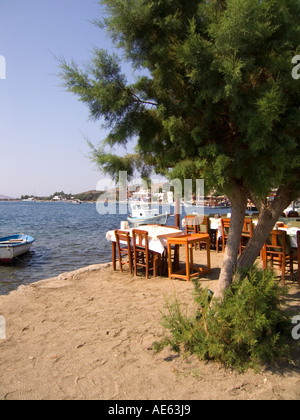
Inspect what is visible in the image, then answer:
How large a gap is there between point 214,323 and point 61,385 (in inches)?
63.5

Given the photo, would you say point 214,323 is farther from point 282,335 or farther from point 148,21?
point 148,21

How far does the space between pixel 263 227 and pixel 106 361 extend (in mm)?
2372

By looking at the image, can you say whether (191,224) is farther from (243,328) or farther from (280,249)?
(243,328)

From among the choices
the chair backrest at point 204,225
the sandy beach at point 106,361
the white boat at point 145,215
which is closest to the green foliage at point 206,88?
the sandy beach at point 106,361

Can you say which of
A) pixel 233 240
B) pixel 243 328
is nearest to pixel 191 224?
pixel 233 240

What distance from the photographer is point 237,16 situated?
2779mm

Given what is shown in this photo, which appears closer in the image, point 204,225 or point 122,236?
point 122,236

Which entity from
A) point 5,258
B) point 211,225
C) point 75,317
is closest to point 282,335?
point 75,317

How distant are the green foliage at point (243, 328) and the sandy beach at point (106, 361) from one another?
133 mm

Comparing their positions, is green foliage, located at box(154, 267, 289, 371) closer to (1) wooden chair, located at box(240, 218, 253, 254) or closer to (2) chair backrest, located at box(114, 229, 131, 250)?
(2) chair backrest, located at box(114, 229, 131, 250)

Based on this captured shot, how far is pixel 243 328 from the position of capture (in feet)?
10.4

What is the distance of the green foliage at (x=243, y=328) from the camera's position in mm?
3178

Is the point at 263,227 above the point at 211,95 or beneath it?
beneath

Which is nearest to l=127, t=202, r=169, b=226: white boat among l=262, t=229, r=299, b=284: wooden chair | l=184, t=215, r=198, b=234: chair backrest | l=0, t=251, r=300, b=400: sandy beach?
l=184, t=215, r=198, b=234: chair backrest
